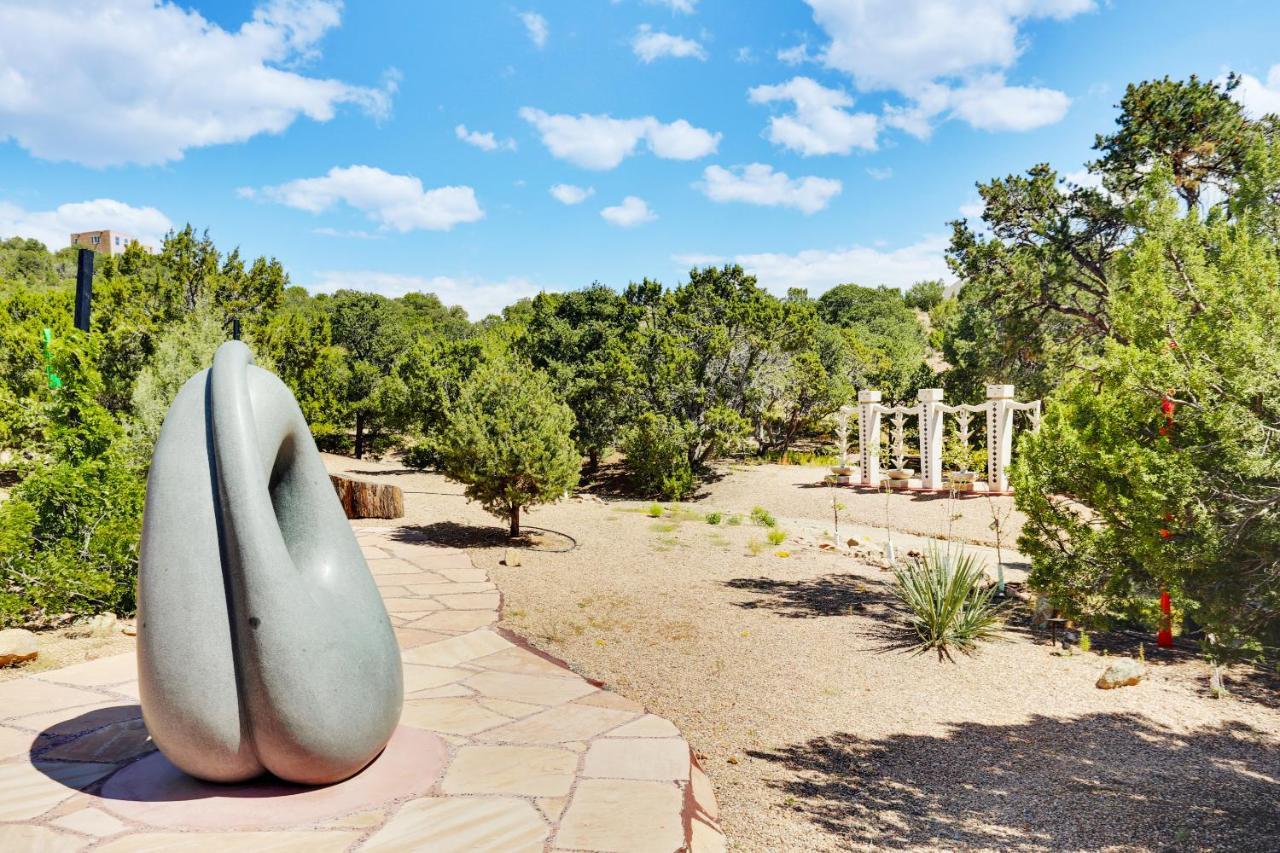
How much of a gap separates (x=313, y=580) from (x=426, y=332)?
37.2 m

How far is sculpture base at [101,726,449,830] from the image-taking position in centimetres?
302

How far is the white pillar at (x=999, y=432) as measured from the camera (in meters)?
18.0

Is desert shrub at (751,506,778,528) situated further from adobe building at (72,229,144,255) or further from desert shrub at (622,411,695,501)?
adobe building at (72,229,144,255)

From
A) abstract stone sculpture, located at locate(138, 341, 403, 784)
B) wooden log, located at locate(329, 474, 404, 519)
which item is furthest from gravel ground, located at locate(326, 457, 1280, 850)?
wooden log, located at locate(329, 474, 404, 519)

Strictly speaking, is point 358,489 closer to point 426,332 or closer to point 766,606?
point 766,606

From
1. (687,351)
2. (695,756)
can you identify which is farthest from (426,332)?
(695,756)

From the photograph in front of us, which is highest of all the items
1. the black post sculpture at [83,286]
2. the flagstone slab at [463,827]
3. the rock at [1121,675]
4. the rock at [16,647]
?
the black post sculpture at [83,286]

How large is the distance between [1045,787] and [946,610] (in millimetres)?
2543

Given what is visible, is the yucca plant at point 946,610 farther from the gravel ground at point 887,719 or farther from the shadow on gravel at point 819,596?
the shadow on gravel at point 819,596

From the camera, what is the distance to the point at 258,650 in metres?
3.05

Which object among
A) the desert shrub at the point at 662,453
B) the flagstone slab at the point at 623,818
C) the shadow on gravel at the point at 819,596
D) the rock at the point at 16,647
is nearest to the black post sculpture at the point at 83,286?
the rock at the point at 16,647

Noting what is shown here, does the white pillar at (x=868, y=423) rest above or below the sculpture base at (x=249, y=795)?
above

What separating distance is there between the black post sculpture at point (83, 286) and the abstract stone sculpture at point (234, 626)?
4529 millimetres

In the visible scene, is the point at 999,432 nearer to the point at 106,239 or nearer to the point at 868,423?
the point at 868,423
